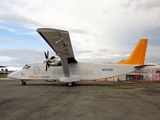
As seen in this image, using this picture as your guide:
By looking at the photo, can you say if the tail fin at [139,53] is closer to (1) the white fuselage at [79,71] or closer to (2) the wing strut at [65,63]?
(1) the white fuselage at [79,71]

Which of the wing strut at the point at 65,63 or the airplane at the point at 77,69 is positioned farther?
the airplane at the point at 77,69

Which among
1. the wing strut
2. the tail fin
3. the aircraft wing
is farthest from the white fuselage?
the aircraft wing

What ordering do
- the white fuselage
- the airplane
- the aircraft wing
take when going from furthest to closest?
the white fuselage → the airplane → the aircraft wing

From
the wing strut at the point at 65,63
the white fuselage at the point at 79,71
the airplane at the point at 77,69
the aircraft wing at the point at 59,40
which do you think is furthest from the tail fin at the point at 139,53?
the aircraft wing at the point at 59,40

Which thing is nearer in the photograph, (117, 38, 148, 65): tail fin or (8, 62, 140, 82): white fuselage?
(117, 38, 148, 65): tail fin

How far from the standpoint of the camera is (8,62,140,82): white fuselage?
2222 centimetres

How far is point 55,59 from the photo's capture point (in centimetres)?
2128

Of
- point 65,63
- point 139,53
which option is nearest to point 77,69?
point 65,63

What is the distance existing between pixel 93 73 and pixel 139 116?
16.2m

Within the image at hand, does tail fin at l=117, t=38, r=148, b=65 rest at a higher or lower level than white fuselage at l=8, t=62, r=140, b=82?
higher

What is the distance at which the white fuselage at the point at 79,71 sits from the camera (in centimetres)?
2222

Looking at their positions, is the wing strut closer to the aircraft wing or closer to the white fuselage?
the aircraft wing

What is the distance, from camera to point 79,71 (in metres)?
22.4

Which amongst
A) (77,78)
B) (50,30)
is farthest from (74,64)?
(50,30)
